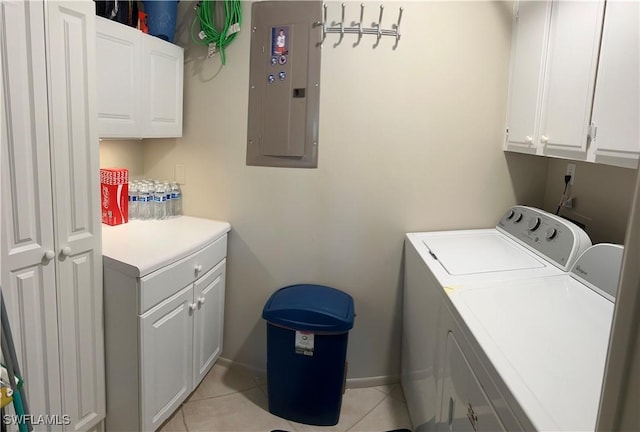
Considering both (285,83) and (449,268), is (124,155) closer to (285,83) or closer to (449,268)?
(285,83)

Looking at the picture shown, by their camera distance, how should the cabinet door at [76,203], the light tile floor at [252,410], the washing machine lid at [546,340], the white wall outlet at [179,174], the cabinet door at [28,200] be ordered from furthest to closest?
1. the white wall outlet at [179,174]
2. the light tile floor at [252,410]
3. the cabinet door at [76,203]
4. the cabinet door at [28,200]
5. the washing machine lid at [546,340]

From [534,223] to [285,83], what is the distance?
1.48 metres

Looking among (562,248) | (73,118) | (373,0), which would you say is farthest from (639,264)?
(373,0)

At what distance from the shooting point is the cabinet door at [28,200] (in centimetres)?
138

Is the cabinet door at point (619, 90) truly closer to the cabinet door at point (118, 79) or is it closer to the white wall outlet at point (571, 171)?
the white wall outlet at point (571, 171)

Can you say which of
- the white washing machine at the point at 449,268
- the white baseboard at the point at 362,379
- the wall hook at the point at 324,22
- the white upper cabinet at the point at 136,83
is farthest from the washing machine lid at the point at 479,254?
the white upper cabinet at the point at 136,83

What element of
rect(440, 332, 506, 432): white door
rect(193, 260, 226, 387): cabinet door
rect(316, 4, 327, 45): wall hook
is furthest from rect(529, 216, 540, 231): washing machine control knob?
rect(193, 260, 226, 387): cabinet door

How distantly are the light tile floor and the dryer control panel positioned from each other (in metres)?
1.14

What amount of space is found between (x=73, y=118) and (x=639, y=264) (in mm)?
1763

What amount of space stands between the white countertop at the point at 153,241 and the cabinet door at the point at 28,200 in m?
0.29

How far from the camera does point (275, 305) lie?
2.26 meters

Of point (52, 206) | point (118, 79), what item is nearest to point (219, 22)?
point (118, 79)

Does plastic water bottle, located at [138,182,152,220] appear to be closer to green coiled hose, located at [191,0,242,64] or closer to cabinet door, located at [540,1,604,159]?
green coiled hose, located at [191,0,242,64]

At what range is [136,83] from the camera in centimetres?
212
